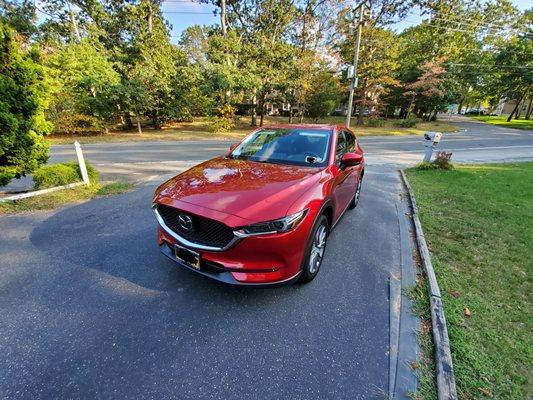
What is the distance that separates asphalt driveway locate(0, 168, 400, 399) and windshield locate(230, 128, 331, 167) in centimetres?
133

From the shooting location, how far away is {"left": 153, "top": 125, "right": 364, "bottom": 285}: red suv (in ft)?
7.13

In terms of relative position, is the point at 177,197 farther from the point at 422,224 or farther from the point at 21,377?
the point at 422,224

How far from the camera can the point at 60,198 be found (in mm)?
4992

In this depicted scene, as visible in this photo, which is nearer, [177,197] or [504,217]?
[177,197]

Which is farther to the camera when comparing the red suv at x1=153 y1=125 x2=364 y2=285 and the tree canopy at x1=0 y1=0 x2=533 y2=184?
the tree canopy at x1=0 y1=0 x2=533 y2=184

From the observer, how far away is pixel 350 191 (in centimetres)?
412

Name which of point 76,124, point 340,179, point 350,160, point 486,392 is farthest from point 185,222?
point 76,124

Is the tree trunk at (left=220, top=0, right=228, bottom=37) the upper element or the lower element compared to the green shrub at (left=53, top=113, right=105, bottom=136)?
upper

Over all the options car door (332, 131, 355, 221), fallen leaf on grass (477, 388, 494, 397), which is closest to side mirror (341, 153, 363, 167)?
car door (332, 131, 355, 221)

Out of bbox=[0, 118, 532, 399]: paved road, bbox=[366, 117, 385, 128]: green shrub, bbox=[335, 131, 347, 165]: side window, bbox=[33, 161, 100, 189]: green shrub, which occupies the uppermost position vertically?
bbox=[335, 131, 347, 165]: side window

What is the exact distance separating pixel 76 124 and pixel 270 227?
18.5 meters

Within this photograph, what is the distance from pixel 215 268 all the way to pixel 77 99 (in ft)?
59.9

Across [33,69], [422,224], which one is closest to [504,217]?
[422,224]

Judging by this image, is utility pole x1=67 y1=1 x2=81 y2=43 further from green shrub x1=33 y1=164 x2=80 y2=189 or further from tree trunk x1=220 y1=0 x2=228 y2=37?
green shrub x1=33 y1=164 x2=80 y2=189
